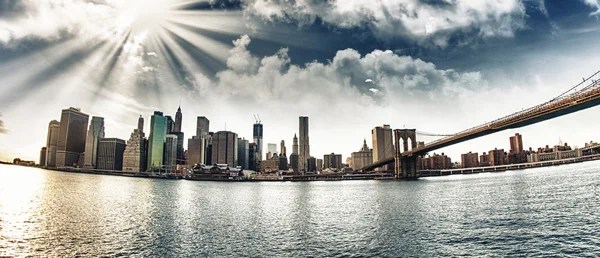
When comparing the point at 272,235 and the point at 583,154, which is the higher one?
the point at 583,154

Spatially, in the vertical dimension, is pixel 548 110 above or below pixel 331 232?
above

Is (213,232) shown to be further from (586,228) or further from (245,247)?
(586,228)

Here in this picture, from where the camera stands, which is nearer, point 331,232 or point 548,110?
point 331,232

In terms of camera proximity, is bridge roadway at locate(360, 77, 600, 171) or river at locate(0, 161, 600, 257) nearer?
river at locate(0, 161, 600, 257)

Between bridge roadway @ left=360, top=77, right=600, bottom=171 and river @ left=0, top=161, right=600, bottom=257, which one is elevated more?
bridge roadway @ left=360, top=77, right=600, bottom=171

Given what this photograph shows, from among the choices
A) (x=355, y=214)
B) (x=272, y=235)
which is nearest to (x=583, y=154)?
(x=355, y=214)

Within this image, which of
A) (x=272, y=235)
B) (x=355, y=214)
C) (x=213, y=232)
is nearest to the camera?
(x=272, y=235)

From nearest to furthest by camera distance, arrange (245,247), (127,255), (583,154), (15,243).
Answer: (127,255) < (245,247) < (15,243) < (583,154)

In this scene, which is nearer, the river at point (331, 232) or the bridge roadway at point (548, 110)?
the river at point (331, 232)

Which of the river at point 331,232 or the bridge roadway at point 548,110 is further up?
the bridge roadway at point 548,110

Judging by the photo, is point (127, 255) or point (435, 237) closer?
point (127, 255)

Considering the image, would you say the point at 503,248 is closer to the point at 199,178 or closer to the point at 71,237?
the point at 71,237
